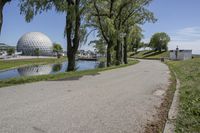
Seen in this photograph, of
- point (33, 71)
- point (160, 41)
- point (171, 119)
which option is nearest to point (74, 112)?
point (171, 119)

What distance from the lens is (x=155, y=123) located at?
5.80 m

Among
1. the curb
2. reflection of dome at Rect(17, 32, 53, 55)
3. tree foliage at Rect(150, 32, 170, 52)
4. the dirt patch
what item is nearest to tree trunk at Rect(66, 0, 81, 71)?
the dirt patch

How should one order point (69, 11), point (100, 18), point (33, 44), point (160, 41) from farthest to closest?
1. point (33, 44)
2. point (160, 41)
3. point (100, 18)
4. point (69, 11)

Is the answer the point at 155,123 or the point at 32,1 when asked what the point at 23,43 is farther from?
the point at 155,123

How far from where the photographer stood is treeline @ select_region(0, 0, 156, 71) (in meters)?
17.2

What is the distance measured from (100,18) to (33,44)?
10697 cm

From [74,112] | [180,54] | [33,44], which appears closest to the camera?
[74,112]

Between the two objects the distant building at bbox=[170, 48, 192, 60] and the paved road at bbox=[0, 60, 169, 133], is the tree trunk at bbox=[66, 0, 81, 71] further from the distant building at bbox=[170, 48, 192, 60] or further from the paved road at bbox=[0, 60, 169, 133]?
the distant building at bbox=[170, 48, 192, 60]

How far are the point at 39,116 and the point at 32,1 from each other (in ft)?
39.9

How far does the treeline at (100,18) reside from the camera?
677 inches

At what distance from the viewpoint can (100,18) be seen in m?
28.2

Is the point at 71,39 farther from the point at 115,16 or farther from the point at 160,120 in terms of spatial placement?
the point at 160,120

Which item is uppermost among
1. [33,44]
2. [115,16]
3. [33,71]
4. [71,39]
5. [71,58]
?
[115,16]

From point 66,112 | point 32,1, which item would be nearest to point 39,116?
point 66,112
